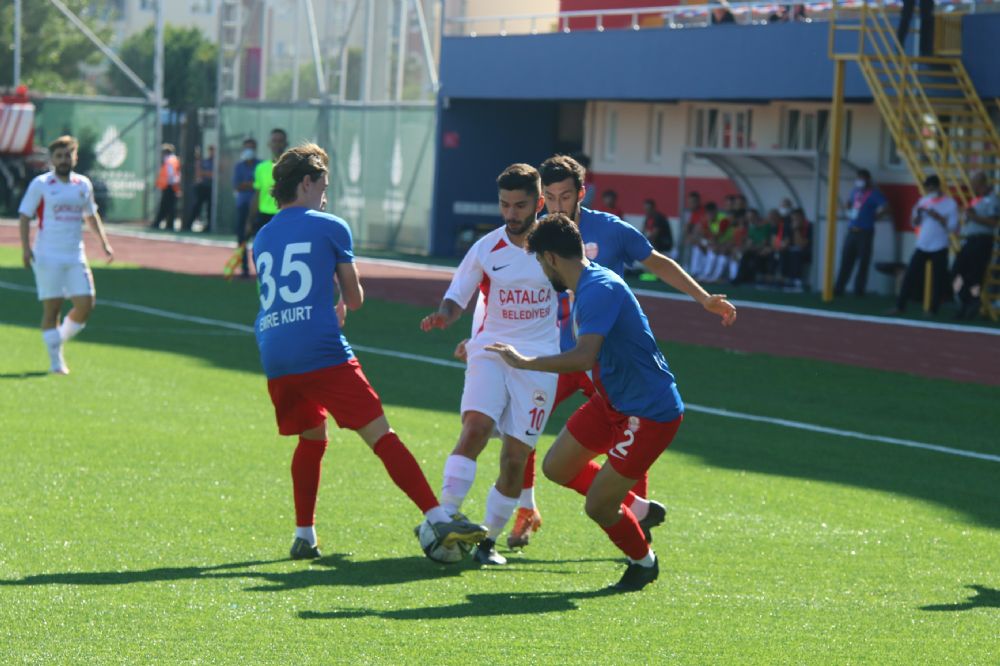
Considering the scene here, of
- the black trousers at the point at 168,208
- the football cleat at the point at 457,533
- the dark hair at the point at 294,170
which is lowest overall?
the football cleat at the point at 457,533

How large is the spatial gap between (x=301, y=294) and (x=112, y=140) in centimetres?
4022

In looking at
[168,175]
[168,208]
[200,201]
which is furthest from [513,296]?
[200,201]

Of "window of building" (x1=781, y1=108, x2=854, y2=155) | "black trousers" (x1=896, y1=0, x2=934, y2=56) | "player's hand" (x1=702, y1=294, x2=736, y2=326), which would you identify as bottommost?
"player's hand" (x1=702, y1=294, x2=736, y2=326)

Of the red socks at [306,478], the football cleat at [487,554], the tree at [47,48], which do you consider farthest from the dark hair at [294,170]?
the tree at [47,48]

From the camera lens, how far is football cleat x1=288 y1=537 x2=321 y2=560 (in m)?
8.07

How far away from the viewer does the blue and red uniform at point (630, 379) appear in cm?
727

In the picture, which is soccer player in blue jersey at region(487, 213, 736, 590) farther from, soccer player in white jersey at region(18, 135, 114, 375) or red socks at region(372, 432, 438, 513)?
soccer player in white jersey at region(18, 135, 114, 375)

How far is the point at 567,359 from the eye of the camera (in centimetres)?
714

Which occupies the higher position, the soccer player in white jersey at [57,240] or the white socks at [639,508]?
the soccer player in white jersey at [57,240]

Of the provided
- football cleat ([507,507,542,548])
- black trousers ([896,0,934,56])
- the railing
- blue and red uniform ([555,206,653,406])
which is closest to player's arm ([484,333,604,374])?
blue and red uniform ([555,206,653,406])

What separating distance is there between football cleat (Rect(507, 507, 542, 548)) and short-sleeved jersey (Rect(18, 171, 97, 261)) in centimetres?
733

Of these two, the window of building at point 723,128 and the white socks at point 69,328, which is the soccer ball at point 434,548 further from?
the window of building at point 723,128

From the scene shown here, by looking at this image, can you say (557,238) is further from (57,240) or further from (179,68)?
(179,68)

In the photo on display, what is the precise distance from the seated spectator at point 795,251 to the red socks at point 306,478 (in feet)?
70.2
